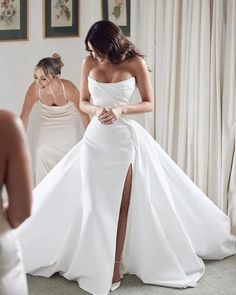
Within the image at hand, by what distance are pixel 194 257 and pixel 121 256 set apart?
0.42 metres

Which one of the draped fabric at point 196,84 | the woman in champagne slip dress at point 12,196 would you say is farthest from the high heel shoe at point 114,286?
the woman in champagne slip dress at point 12,196

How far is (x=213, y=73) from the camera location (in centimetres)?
321

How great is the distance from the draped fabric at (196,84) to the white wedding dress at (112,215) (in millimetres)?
416

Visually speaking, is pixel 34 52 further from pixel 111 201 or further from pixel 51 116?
pixel 111 201

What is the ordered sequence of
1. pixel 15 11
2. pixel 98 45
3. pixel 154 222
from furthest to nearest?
pixel 15 11 < pixel 154 222 < pixel 98 45

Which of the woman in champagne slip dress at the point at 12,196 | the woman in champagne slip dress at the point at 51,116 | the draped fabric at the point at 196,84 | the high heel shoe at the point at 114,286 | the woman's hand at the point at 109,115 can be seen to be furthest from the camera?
the woman in champagne slip dress at the point at 51,116

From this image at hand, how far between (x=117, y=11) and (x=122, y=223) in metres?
1.60

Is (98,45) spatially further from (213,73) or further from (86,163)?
(213,73)

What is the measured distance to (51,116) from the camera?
3400 mm

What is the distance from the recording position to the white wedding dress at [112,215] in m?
2.60

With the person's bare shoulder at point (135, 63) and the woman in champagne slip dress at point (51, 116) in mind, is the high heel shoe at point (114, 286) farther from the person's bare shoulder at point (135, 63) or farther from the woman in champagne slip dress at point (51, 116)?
the person's bare shoulder at point (135, 63)

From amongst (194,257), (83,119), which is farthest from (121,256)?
(83,119)

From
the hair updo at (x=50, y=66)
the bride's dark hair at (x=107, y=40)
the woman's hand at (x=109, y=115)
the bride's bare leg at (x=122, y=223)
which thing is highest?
the bride's dark hair at (x=107, y=40)

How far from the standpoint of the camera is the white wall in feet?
11.3
